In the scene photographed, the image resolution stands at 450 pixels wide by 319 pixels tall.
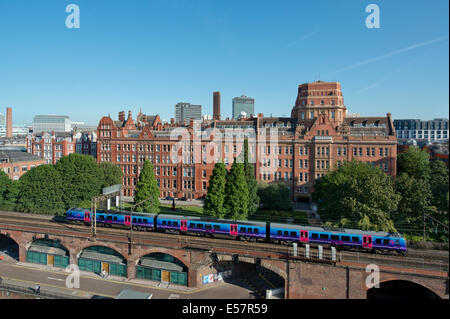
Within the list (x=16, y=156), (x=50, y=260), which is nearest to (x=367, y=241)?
(x=50, y=260)

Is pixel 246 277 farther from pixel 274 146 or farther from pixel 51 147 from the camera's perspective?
pixel 51 147

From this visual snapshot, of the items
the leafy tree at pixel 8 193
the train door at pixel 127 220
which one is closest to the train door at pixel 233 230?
the train door at pixel 127 220

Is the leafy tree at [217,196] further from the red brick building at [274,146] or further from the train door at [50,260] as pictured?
the red brick building at [274,146]

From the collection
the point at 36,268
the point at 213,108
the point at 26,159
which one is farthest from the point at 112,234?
the point at 213,108

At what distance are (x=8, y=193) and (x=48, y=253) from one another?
72.1 feet

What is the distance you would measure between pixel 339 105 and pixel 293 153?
18721mm

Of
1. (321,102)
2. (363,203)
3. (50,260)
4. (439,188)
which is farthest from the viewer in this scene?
(321,102)

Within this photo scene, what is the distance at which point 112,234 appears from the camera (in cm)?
4372

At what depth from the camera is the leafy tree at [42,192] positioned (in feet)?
185

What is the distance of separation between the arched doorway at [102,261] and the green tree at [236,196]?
17872 mm

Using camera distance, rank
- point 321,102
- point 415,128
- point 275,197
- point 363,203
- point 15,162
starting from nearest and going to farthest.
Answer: point 363,203 < point 275,197 < point 321,102 < point 15,162 < point 415,128

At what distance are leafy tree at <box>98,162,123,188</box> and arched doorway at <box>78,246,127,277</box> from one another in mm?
24775

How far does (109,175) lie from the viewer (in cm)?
6931
